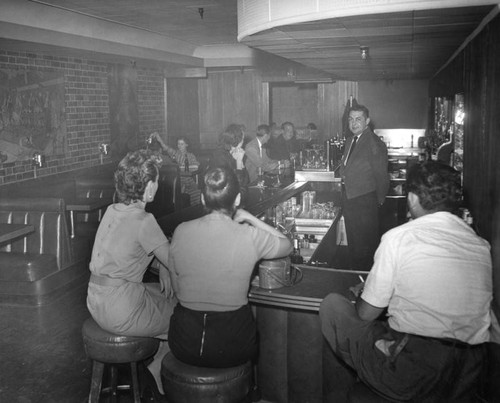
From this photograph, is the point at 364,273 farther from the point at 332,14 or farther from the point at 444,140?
the point at 444,140

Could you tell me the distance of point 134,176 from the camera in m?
3.17

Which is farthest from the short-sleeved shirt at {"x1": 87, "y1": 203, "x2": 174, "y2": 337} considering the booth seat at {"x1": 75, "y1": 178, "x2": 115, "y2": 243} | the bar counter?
the booth seat at {"x1": 75, "y1": 178, "x2": 115, "y2": 243}

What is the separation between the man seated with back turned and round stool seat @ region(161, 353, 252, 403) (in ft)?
1.88

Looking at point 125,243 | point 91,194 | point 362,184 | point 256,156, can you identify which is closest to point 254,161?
point 256,156

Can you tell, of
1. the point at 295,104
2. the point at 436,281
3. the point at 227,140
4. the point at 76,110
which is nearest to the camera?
the point at 436,281

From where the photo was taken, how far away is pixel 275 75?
533 inches

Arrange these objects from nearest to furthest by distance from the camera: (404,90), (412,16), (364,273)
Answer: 1. (364,273)
2. (412,16)
3. (404,90)

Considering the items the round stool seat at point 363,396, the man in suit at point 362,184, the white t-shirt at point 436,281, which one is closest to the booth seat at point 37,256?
the man in suit at point 362,184

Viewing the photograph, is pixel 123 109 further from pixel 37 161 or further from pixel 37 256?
pixel 37 256

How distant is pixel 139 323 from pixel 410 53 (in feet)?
15.8

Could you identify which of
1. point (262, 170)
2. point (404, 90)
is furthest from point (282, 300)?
point (404, 90)

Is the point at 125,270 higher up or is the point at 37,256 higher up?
the point at 125,270

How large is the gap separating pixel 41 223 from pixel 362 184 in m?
3.45

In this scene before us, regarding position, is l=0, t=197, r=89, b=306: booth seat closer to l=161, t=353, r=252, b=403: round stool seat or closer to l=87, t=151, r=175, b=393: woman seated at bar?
l=87, t=151, r=175, b=393: woman seated at bar
